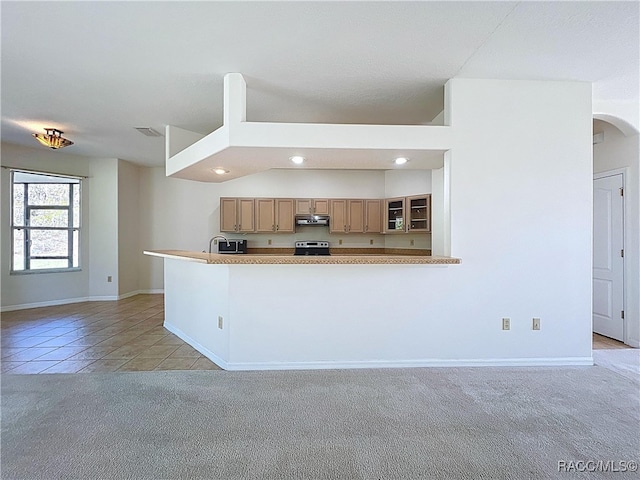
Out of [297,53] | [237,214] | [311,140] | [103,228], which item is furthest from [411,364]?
[103,228]

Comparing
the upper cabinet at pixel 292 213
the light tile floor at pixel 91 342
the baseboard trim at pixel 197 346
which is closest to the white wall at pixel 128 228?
the light tile floor at pixel 91 342

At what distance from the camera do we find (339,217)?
252 inches

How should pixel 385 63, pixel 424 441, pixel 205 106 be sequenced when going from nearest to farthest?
pixel 424 441, pixel 385 63, pixel 205 106

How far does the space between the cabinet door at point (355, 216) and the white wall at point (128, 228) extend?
4251 mm

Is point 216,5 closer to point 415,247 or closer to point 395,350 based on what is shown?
point 395,350

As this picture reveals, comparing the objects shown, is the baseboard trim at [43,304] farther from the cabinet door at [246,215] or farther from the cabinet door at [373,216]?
the cabinet door at [373,216]

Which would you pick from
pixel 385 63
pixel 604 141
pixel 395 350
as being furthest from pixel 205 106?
pixel 604 141

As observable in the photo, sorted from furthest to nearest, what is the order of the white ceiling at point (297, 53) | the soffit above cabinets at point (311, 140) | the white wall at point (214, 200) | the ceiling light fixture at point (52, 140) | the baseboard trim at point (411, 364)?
the white wall at point (214, 200) → the ceiling light fixture at point (52, 140) → the baseboard trim at point (411, 364) → the soffit above cabinets at point (311, 140) → the white ceiling at point (297, 53)

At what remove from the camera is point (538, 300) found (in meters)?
3.17

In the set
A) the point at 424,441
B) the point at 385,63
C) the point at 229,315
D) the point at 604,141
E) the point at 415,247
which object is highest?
the point at 385,63

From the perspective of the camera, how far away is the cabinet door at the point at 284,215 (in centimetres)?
638

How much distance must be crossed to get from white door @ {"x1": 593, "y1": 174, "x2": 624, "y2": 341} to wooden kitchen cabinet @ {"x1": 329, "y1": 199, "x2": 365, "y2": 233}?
3.46 metres

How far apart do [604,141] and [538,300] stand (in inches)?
95.6

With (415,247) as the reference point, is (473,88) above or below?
above
